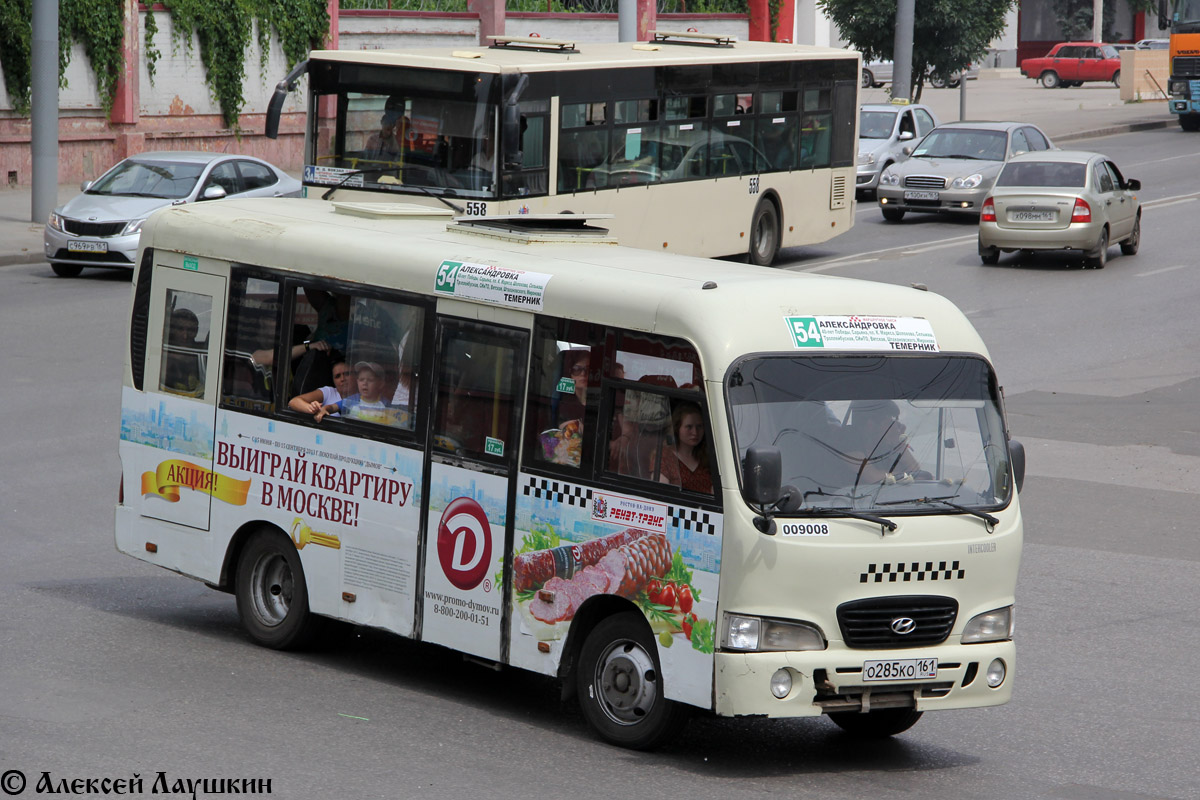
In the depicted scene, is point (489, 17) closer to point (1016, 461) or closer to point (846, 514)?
point (1016, 461)

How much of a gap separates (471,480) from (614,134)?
44.7 ft

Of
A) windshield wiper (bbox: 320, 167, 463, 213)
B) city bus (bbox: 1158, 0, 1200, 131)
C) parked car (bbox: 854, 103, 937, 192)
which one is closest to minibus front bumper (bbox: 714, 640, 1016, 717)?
windshield wiper (bbox: 320, 167, 463, 213)

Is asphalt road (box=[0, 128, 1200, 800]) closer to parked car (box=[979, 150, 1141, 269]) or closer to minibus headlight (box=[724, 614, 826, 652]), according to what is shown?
minibus headlight (box=[724, 614, 826, 652])

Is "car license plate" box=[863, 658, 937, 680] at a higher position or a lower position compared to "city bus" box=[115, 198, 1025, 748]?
lower

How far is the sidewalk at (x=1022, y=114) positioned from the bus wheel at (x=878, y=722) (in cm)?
1893

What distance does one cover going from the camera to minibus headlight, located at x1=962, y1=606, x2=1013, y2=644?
762cm

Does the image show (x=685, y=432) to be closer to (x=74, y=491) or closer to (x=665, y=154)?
(x=74, y=491)

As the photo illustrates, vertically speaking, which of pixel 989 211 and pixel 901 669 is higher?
pixel 989 211

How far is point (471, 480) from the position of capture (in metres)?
8.38

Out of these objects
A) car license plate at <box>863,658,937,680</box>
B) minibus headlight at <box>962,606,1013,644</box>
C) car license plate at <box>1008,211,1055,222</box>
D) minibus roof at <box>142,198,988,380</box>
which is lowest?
car license plate at <box>863,658,937,680</box>

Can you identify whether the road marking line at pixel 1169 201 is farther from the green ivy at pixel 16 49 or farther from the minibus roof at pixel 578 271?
the minibus roof at pixel 578 271

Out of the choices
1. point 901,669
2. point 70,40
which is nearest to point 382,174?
point 901,669

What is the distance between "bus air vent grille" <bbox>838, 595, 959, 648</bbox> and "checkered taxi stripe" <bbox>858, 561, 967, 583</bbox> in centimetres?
8

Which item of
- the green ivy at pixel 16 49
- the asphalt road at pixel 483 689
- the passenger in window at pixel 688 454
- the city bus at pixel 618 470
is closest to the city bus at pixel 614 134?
the asphalt road at pixel 483 689
